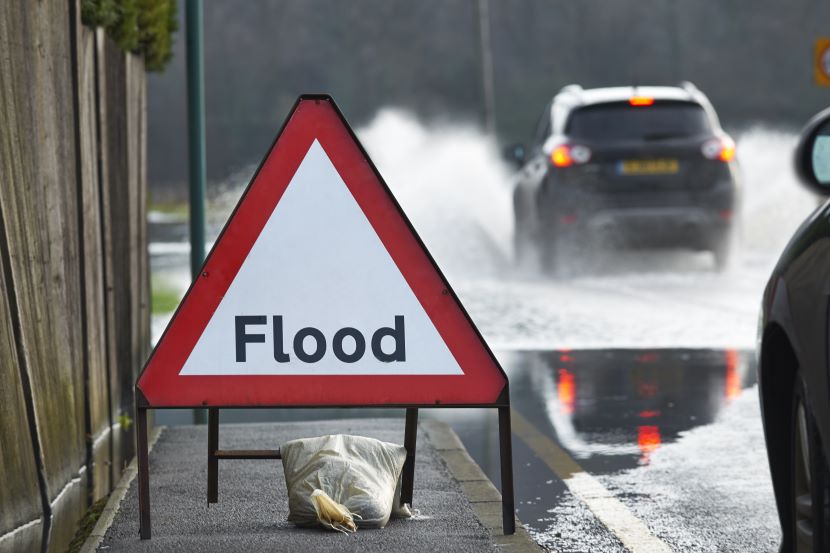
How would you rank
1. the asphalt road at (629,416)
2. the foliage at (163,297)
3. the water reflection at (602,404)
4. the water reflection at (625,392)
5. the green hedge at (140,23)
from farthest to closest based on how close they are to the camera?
the foliage at (163,297) → the water reflection at (625,392) → the water reflection at (602,404) → the green hedge at (140,23) → the asphalt road at (629,416)

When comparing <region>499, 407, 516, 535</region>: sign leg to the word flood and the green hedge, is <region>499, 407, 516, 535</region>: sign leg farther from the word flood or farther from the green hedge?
the green hedge

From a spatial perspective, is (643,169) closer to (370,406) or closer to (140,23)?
(140,23)

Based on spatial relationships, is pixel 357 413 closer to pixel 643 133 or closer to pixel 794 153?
pixel 794 153

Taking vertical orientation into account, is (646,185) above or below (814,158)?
below

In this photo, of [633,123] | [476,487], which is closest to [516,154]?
[633,123]

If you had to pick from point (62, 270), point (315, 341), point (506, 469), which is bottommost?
point (506, 469)

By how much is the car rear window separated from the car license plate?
240 millimetres

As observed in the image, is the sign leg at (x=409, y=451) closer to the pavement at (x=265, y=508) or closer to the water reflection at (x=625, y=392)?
the pavement at (x=265, y=508)

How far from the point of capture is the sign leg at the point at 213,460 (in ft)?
20.0

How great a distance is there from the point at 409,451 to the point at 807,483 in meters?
1.82

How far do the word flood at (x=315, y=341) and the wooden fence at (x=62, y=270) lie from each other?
68cm

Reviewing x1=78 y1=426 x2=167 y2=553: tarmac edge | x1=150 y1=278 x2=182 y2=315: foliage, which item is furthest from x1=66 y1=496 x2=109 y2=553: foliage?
x1=150 y1=278 x2=182 y2=315: foliage

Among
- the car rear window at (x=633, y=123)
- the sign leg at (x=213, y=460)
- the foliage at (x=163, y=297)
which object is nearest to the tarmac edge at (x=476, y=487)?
the sign leg at (x=213, y=460)

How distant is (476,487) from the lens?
6.60 meters
